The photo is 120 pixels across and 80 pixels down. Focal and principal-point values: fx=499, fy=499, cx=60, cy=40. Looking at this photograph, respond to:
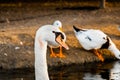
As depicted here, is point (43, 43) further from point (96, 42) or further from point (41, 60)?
point (96, 42)

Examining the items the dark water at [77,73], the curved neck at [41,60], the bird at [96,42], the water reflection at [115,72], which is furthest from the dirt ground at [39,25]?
the curved neck at [41,60]

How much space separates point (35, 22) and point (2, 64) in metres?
4.70

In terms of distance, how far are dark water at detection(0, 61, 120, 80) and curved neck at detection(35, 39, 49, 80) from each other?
5.34m

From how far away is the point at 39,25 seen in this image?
16609 millimetres

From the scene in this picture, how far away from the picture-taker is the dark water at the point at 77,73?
12.0 m

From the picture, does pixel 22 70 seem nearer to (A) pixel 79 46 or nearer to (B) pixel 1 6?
(A) pixel 79 46

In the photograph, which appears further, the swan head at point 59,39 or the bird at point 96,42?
the bird at point 96,42

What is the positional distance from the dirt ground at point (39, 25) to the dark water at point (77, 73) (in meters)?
0.30

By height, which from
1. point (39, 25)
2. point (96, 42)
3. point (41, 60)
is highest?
point (39, 25)

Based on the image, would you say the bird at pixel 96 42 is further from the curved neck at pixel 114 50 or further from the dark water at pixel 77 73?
the dark water at pixel 77 73

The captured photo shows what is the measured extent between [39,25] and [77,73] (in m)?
4.42

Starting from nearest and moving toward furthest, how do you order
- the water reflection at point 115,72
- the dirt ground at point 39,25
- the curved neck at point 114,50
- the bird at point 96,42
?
the water reflection at point 115,72, the dirt ground at point 39,25, the curved neck at point 114,50, the bird at point 96,42

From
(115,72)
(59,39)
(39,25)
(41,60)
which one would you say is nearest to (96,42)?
(115,72)

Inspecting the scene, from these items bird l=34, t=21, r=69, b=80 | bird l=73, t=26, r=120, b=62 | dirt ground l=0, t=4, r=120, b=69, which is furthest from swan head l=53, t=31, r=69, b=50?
bird l=73, t=26, r=120, b=62
